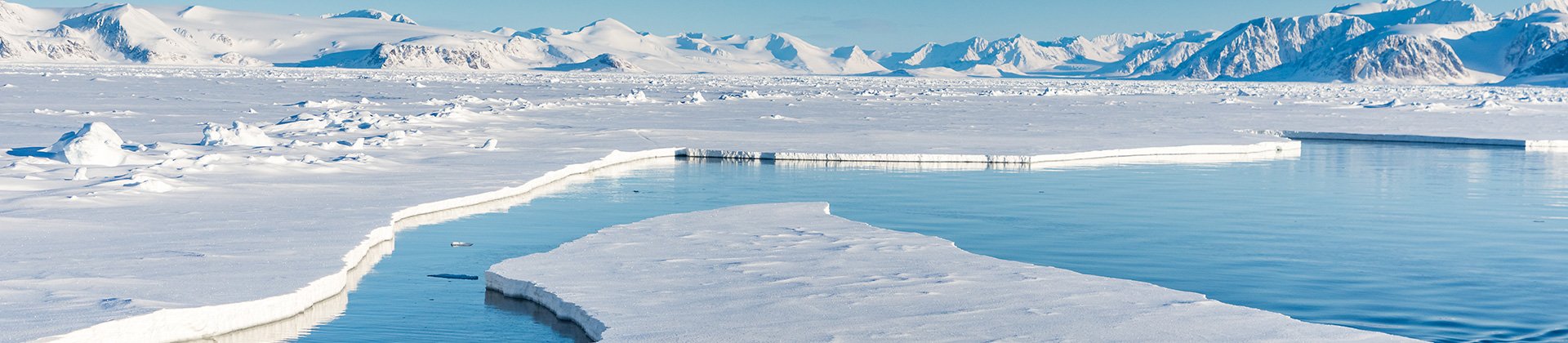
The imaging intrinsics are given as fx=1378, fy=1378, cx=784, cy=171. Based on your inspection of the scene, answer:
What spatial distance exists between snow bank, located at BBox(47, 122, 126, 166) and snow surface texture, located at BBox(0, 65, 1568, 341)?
5.3 inches

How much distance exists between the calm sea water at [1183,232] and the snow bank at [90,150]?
4192 millimetres

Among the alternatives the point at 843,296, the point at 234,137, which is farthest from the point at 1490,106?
the point at 843,296

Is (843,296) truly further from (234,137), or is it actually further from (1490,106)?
(1490,106)

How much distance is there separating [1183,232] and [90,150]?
1021 cm

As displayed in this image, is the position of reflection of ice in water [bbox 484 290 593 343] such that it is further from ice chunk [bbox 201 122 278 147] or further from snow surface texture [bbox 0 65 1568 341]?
ice chunk [bbox 201 122 278 147]

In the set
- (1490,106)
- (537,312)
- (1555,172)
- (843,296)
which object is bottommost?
(537,312)

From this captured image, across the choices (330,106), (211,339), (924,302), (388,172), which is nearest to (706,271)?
(924,302)

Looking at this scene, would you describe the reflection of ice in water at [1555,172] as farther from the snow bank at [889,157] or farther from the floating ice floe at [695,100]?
the floating ice floe at [695,100]

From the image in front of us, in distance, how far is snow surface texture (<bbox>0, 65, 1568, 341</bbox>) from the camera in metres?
7.03

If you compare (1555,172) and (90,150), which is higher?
(90,150)

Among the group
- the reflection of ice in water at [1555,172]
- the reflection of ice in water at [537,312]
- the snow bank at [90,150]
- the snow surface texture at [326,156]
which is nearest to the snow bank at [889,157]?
the snow surface texture at [326,156]

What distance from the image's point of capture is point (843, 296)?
733cm

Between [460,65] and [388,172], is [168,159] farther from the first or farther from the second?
[460,65]

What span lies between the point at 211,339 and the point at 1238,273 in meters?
6.39
